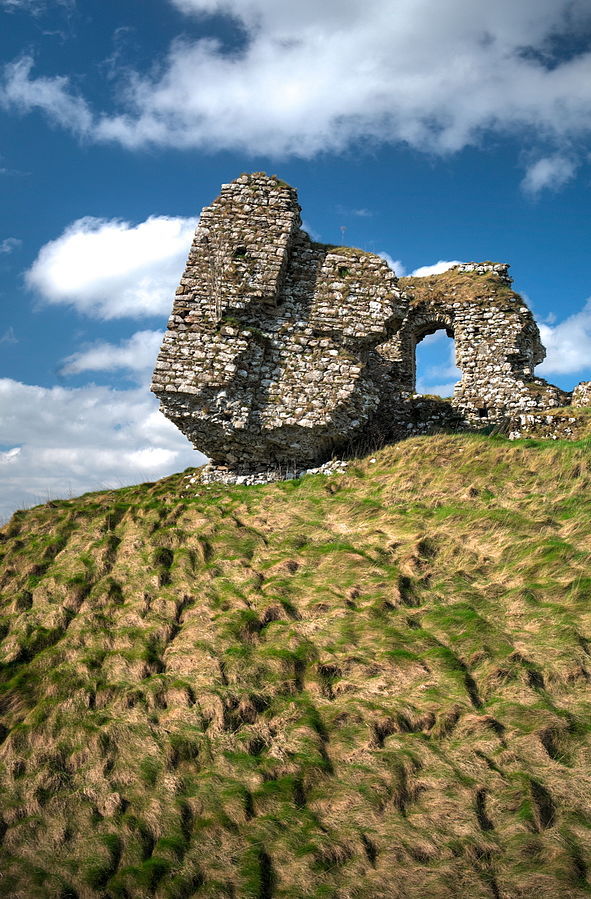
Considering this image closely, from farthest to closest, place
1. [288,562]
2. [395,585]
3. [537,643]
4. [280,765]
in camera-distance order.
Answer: [288,562]
[395,585]
[537,643]
[280,765]

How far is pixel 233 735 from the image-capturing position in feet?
27.5

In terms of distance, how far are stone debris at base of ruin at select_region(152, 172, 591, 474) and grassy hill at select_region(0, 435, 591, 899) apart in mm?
2653

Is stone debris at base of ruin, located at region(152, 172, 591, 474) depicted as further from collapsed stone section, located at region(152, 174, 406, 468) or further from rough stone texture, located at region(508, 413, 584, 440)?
rough stone texture, located at region(508, 413, 584, 440)

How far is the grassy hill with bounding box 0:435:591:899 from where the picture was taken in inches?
259

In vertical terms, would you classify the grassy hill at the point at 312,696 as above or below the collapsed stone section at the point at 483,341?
below

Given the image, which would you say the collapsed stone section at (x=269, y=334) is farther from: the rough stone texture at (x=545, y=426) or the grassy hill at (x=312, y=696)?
the rough stone texture at (x=545, y=426)

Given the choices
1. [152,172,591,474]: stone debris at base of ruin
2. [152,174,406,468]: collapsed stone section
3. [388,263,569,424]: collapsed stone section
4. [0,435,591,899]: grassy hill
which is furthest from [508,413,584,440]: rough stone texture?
[152,174,406,468]: collapsed stone section

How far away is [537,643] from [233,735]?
4688mm

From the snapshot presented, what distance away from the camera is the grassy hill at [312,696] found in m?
6.59

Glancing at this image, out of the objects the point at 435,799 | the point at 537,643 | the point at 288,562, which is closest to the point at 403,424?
the point at 288,562

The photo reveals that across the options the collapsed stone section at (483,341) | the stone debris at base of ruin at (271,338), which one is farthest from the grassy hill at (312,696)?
the collapsed stone section at (483,341)

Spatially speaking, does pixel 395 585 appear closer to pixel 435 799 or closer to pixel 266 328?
pixel 435 799

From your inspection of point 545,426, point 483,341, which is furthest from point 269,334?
point 545,426

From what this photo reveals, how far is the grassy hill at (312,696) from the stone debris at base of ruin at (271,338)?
8.71ft
